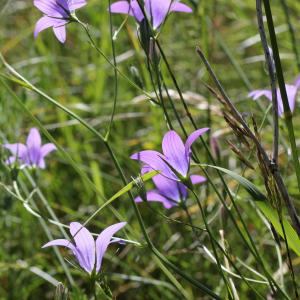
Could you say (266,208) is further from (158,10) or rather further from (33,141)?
(33,141)

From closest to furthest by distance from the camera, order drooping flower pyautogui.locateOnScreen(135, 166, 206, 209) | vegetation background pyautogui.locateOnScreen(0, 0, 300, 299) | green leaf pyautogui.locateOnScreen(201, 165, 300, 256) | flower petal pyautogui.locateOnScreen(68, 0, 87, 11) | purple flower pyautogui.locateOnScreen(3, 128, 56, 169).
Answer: green leaf pyautogui.locateOnScreen(201, 165, 300, 256) → flower petal pyautogui.locateOnScreen(68, 0, 87, 11) → drooping flower pyautogui.locateOnScreen(135, 166, 206, 209) → purple flower pyautogui.locateOnScreen(3, 128, 56, 169) → vegetation background pyautogui.locateOnScreen(0, 0, 300, 299)

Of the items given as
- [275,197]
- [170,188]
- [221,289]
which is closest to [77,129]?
[221,289]

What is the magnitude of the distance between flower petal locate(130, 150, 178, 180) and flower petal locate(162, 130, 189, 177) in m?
0.02

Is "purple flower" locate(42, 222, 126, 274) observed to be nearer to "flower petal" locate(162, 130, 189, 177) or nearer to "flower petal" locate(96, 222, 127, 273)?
"flower petal" locate(96, 222, 127, 273)

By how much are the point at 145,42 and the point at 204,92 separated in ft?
4.94

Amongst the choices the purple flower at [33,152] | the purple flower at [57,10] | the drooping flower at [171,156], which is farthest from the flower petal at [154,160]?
the purple flower at [33,152]

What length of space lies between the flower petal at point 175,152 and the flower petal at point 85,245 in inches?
7.1

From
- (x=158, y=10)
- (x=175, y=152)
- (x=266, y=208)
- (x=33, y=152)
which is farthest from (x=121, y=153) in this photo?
(x=266, y=208)

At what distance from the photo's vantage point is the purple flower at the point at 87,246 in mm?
1046

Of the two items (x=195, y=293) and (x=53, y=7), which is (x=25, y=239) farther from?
(x=53, y=7)

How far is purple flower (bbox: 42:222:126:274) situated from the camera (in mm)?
1046

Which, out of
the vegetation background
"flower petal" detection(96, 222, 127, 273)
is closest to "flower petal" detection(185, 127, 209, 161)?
"flower petal" detection(96, 222, 127, 273)

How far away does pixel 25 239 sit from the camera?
2.09 meters

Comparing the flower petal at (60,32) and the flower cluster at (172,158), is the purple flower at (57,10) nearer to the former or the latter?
the flower petal at (60,32)
